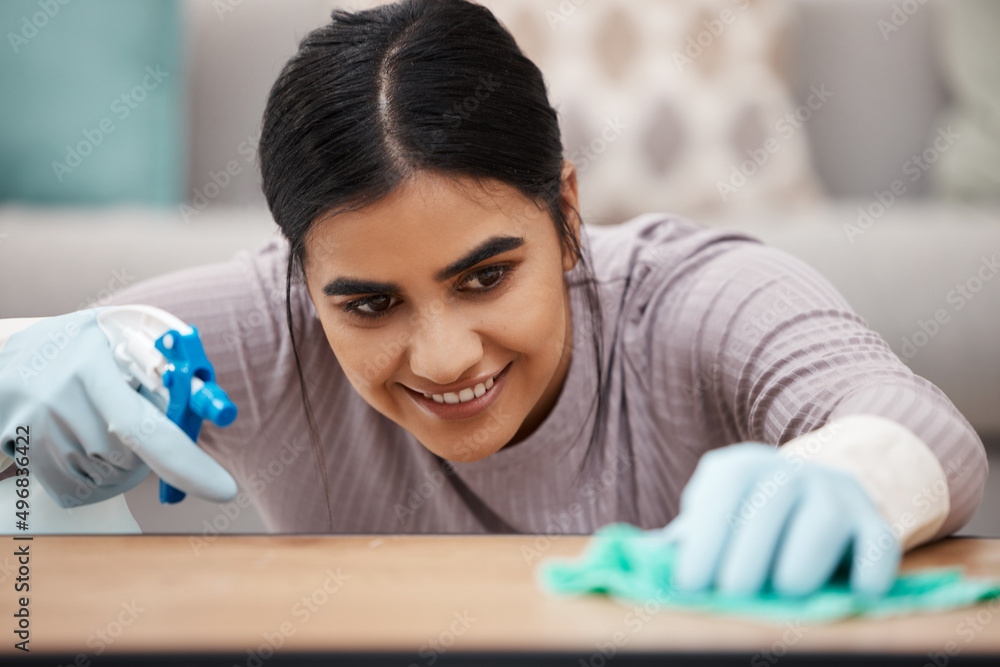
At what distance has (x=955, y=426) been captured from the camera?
0.49 metres

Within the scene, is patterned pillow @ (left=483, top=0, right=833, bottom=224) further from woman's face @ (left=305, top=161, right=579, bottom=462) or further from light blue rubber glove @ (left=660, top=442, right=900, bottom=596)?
light blue rubber glove @ (left=660, top=442, right=900, bottom=596)

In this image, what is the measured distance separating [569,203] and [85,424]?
0.41m

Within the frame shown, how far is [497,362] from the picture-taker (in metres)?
0.69

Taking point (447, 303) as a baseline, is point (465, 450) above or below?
below

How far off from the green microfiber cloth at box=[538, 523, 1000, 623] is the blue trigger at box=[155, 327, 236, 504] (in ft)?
0.71

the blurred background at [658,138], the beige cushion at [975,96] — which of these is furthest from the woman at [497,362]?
the beige cushion at [975,96]

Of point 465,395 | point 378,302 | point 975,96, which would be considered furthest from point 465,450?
point 975,96

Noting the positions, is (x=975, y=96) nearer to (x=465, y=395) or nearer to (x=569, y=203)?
(x=569, y=203)

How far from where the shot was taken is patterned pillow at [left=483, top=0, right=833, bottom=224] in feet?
4.42

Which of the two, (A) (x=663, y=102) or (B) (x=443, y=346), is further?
(A) (x=663, y=102)

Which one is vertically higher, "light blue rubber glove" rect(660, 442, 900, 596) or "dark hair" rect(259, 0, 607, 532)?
"dark hair" rect(259, 0, 607, 532)

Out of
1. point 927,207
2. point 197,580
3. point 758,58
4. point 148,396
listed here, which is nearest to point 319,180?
point 148,396

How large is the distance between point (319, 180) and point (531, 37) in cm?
82

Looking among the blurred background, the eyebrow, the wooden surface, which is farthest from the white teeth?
the blurred background
